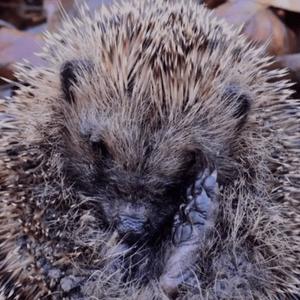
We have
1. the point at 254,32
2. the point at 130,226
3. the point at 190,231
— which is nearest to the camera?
the point at 130,226

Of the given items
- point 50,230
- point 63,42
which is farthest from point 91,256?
point 63,42

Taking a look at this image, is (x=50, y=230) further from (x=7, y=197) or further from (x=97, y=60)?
(x=97, y=60)

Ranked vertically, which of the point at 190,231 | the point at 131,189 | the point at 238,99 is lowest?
the point at 190,231

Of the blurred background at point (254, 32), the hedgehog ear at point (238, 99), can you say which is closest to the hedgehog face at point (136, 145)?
the hedgehog ear at point (238, 99)

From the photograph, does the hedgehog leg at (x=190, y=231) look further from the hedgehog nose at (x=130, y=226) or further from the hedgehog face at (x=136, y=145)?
the hedgehog nose at (x=130, y=226)

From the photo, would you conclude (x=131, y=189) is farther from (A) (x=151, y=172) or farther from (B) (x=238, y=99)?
(B) (x=238, y=99)

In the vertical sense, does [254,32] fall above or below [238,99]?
below

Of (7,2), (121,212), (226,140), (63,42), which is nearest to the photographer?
(121,212)

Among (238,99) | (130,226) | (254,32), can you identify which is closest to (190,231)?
(130,226)
